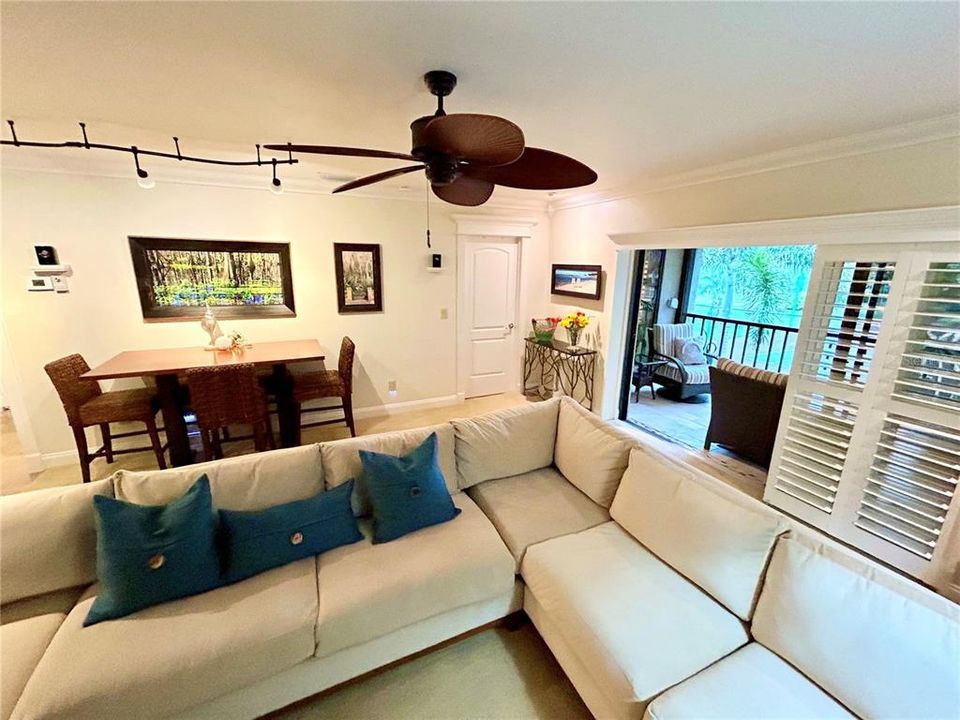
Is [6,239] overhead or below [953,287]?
overhead

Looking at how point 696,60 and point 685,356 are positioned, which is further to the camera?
point 685,356

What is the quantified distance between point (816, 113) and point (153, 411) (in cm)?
437

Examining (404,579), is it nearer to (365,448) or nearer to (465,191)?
(365,448)

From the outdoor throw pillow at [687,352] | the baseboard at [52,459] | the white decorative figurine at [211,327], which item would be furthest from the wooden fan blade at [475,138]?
the outdoor throw pillow at [687,352]

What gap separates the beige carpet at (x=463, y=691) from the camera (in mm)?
1489

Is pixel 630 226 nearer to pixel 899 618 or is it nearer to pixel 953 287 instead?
pixel 953 287

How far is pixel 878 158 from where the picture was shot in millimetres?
2039

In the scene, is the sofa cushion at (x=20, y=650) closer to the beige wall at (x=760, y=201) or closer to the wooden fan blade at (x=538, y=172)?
the wooden fan blade at (x=538, y=172)

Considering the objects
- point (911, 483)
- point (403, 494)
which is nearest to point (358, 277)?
point (403, 494)

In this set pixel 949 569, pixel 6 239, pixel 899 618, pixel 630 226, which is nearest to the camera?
pixel 899 618

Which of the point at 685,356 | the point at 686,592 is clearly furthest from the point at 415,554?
→ the point at 685,356

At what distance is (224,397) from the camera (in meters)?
2.80

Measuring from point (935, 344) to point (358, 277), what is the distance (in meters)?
4.00

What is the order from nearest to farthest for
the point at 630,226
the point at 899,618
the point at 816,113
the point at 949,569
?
the point at 899,618
the point at 816,113
the point at 949,569
the point at 630,226
